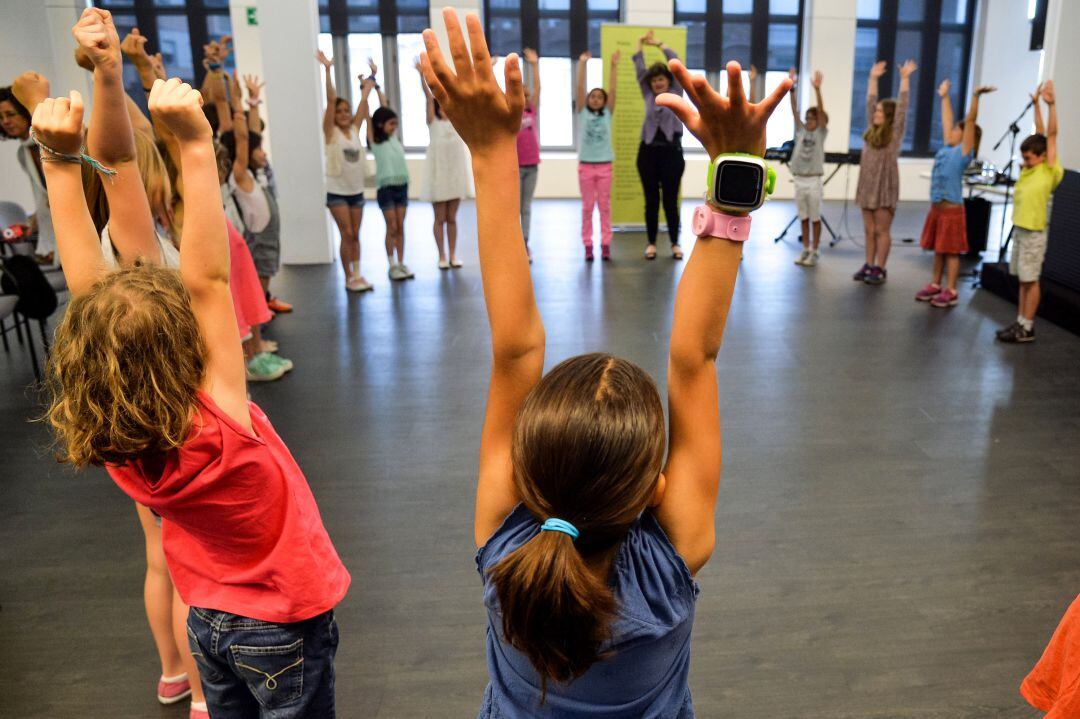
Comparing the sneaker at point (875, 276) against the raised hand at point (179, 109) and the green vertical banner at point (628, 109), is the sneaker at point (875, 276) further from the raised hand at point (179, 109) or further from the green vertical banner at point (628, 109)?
the raised hand at point (179, 109)

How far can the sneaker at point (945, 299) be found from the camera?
6309 mm

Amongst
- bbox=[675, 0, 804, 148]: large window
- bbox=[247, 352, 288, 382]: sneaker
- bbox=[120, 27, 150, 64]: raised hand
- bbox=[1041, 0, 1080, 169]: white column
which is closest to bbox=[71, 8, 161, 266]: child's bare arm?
bbox=[120, 27, 150, 64]: raised hand

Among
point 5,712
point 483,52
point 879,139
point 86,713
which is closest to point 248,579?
point 483,52

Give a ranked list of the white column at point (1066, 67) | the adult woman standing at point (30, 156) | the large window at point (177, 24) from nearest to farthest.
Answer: the adult woman standing at point (30, 156) → the white column at point (1066, 67) → the large window at point (177, 24)

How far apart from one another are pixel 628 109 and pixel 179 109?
8135 mm

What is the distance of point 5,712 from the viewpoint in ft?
7.66

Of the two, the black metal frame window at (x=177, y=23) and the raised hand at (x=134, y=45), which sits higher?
the black metal frame window at (x=177, y=23)

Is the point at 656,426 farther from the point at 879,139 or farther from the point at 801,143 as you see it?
the point at 801,143

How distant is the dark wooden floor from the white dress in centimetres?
174

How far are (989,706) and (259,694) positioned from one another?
6.13ft

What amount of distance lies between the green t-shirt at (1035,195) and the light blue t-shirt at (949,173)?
74 cm

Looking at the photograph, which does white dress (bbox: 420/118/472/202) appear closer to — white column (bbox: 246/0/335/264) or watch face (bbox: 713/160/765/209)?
white column (bbox: 246/0/335/264)

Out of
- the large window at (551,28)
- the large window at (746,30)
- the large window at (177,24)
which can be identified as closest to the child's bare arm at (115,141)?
the large window at (551,28)

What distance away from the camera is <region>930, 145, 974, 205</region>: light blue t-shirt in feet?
20.2
